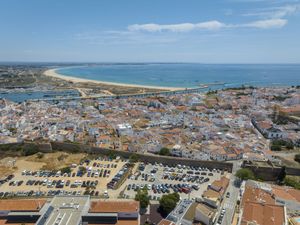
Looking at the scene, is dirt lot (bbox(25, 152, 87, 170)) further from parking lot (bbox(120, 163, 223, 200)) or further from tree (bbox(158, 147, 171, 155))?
tree (bbox(158, 147, 171, 155))

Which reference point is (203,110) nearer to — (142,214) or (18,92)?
(142,214)

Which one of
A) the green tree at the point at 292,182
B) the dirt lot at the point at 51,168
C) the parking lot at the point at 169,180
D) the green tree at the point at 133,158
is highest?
the green tree at the point at 292,182

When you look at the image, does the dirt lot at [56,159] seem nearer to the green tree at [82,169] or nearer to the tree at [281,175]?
the green tree at [82,169]

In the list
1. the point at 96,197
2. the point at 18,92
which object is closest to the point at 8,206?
the point at 96,197

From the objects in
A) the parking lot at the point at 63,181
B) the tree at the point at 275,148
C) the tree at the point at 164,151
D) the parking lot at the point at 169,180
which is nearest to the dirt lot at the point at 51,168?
the parking lot at the point at 63,181

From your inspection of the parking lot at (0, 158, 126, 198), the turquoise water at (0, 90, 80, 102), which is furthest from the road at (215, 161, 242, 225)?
the turquoise water at (0, 90, 80, 102)

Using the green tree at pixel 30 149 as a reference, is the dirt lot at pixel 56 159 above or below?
below

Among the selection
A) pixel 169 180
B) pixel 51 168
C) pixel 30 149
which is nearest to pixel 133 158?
pixel 169 180
